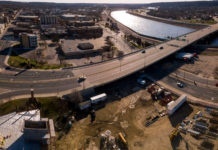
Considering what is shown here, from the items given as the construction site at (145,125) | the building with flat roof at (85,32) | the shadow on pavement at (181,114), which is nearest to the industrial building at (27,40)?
the building with flat roof at (85,32)

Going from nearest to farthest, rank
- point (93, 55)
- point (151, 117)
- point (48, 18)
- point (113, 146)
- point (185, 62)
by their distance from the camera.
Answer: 1. point (113, 146)
2. point (151, 117)
3. point (185, 62)
4. point (93, 55)
5. point (48, 18)

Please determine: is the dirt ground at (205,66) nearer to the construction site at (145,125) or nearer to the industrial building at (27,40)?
the construction site at (145,125)

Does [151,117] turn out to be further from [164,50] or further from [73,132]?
[164,50]

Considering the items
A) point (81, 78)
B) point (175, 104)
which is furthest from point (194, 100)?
point (81, 78)

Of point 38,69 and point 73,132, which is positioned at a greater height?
point 38,69

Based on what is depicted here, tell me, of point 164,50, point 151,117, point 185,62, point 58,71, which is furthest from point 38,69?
point 185,62

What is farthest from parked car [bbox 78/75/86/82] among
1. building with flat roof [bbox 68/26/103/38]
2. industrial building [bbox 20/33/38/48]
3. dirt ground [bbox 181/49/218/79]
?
building with flat roof [bbox 68/26/103/38]
